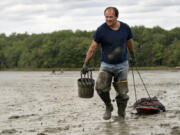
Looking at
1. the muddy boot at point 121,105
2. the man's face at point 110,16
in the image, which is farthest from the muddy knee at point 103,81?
the man's face at point 110,16

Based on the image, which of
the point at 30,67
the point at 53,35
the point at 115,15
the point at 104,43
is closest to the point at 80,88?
the point at 104,43

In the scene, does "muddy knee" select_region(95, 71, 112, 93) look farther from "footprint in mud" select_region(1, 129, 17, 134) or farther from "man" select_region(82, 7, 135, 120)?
"footprint in mud" select_region(1, 129, 17, 134)

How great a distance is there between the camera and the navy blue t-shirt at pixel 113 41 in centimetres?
994

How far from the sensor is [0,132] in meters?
10.0

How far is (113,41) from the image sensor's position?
9.98m

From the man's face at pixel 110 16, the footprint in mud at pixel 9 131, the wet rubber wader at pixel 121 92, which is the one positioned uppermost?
the man's face at pixel 110 16

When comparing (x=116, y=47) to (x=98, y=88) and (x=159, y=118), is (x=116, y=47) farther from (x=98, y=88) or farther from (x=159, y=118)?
(x=159, y=118)

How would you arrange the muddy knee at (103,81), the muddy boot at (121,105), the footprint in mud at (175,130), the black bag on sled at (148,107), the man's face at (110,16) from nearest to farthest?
1. the footprint in mud at (175,130)
2. the man's face at (110,16)
3. the muddy knee at (103,81)
4. the muddy boot at (121,105)
5. the black bag on sled at (148,107)

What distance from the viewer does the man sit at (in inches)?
391

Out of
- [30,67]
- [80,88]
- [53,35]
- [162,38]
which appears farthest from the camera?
[53,35]

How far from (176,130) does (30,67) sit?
17548 centimetres

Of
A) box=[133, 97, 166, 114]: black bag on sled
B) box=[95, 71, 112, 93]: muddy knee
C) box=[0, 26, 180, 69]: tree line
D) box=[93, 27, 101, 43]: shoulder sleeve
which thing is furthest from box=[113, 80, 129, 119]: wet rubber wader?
box=[0, 26, 180, 69]: tree line

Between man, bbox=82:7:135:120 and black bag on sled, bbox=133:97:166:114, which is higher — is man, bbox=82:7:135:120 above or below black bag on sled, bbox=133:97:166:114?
above

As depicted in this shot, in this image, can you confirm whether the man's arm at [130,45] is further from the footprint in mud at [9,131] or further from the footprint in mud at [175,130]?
the footprint in mud at [9,131]
